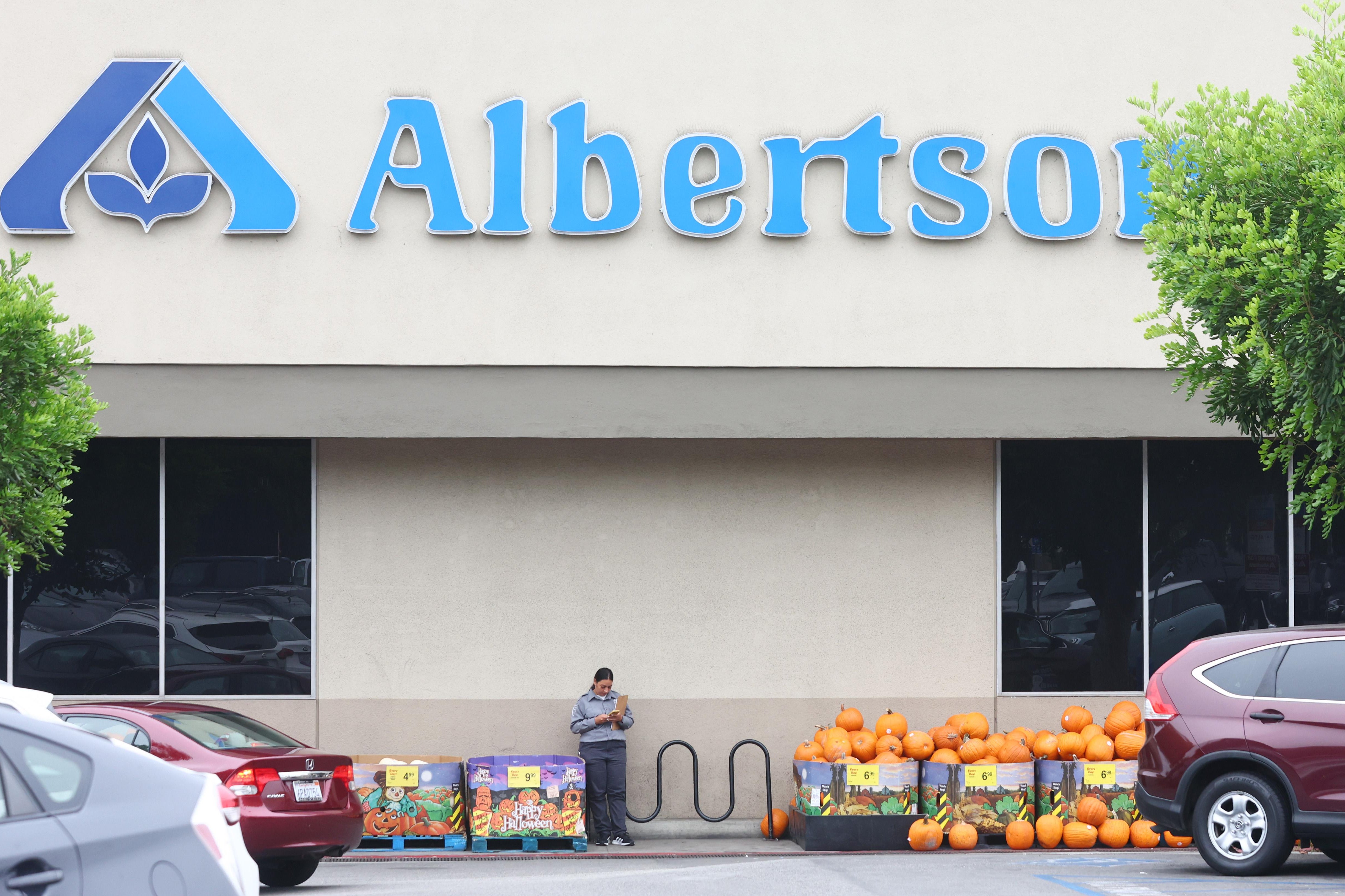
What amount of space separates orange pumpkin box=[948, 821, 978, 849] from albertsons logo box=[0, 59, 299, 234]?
8.53 meters

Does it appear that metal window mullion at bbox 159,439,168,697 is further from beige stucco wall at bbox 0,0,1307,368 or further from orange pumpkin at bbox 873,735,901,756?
orange pumpkin at bbox 873,735,901,756

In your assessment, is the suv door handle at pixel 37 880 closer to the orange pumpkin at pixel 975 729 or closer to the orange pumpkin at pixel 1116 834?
the orange pumpkin at pixel 975 729

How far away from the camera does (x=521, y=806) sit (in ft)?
43.1

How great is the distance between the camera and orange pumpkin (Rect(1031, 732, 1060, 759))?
13273 mm

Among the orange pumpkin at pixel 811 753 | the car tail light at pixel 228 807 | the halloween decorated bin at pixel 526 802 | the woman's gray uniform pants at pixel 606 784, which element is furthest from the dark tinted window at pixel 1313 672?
the car tail light at pixel 228 807

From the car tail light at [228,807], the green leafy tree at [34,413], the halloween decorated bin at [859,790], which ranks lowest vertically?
the halloween decorated bin at [859,790]

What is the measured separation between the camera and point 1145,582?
1463cm

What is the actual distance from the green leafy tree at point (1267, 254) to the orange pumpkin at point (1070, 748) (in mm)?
3599

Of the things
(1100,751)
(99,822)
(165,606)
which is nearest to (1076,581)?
(1100,751)

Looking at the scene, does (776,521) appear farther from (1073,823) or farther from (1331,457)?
(1331,457)

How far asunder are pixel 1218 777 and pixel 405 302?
8.51m

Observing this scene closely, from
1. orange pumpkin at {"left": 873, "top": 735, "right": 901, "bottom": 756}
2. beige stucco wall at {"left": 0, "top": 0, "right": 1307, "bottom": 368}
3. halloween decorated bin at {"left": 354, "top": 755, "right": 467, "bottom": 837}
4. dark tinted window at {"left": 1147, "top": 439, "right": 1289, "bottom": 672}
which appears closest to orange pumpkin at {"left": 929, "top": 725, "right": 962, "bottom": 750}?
orange pumpkin at {"left": 873, "top": 735, "right": 901, "bottom": 756}

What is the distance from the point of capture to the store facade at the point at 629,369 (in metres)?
14.1

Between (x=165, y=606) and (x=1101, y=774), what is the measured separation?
9084 millimetres
